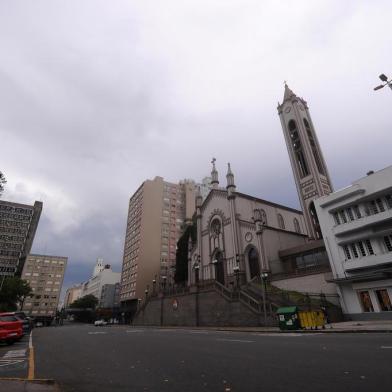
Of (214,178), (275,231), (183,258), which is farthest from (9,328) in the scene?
(183,258)

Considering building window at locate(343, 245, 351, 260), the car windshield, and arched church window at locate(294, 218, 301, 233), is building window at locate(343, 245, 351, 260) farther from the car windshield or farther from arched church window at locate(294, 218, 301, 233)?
the car windshield

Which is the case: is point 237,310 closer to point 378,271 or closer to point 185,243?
point 378,271

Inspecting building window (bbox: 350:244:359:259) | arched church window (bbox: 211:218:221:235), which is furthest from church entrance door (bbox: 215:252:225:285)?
building window (bbox: 350:244:359:259)

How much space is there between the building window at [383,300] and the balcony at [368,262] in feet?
7.01

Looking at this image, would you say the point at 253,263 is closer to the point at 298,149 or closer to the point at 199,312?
the point at 199,312

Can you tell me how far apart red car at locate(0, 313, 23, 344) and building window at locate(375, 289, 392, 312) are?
89.2ft

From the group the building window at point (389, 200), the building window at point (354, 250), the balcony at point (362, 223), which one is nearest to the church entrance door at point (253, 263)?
the balcony at point (362, 223)

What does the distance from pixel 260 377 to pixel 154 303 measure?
4192 centimetres

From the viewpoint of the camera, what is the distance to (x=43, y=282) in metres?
106

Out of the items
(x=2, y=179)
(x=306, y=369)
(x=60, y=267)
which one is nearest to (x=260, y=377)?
(x=306, y=369)

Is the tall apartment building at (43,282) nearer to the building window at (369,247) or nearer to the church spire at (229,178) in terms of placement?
the church spire at (229,178)

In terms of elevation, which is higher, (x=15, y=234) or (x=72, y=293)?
(x=15, y=234)

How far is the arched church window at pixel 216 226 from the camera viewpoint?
144ft

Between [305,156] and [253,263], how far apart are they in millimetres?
19401
